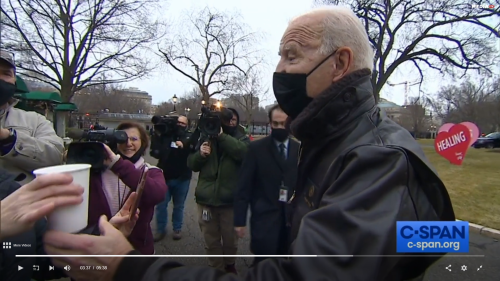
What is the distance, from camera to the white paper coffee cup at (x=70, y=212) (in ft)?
1.58

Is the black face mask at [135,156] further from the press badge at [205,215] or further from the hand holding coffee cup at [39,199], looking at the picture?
the hand holding coffee cup at [39,199]

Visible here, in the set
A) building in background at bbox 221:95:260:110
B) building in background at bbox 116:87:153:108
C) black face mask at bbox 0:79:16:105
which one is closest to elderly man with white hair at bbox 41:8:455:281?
black face mask at bbox 0:79:16:105

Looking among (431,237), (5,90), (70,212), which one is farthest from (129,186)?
(431,237)

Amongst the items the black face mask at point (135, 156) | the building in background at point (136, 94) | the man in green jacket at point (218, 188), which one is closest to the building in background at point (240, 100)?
the building in background at point (136, 94)

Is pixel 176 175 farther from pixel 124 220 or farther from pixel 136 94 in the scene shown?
pixel 136 94

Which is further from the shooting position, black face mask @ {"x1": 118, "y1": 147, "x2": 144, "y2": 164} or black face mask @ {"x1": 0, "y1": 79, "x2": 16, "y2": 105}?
black face mask @ {"x1": 118, "y1": 147, "x2": 144, "y2": 164}

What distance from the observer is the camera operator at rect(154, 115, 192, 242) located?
295cm

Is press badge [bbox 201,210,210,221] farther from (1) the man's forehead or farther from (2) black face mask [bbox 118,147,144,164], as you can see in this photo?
(1) the man's forehead

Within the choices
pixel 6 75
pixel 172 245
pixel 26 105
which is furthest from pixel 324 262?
pixel 172 245

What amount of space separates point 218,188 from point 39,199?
1.83 m

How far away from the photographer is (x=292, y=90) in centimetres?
78

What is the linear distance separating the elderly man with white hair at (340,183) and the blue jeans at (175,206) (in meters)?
2.51

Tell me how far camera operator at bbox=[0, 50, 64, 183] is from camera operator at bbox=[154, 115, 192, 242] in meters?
1.81

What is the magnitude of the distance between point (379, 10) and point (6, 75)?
497 centimetres
